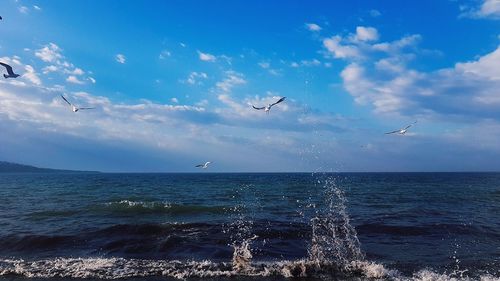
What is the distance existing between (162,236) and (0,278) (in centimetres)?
809

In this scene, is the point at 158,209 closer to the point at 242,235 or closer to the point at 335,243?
the point at 242,235

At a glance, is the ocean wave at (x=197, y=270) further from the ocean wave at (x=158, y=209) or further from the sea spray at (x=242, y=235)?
the ocean wave at (x=158, y=209)

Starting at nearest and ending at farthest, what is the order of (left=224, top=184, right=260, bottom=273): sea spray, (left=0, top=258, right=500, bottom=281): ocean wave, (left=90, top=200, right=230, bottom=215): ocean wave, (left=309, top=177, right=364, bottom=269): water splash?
(left=0, top=258, right=500, bottom=281): ocean wave < (left=224, top=184, right=260, bottom=273): sea spray < (left=309, top=177, right=364, bottom=269): water splash < (left=90, top=200, right=230, bottom=215): ocean wave

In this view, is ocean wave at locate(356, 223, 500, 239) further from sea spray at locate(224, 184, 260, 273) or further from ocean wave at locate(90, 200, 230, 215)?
ocean wave at locate(90, 200, 230, 215)

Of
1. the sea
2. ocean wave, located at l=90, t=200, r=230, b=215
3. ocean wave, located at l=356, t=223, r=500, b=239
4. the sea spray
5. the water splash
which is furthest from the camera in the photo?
ocean wave, located at l=90, t=200, r=230, b=215

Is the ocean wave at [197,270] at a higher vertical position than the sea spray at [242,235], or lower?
lower

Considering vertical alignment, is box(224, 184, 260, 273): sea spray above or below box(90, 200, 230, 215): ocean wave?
below

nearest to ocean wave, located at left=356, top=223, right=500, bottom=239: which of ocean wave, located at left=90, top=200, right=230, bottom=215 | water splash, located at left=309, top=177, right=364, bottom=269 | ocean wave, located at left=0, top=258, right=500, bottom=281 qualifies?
water splash, located at left=309, top=177, right=364, bottom=269

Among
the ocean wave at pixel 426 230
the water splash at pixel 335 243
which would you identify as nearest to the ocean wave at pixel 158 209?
the water splash at pixel 335 243

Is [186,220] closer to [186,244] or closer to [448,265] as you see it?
[186,244]

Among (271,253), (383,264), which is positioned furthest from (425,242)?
(271,253)

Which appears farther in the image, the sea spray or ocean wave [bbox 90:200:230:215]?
ocean wave [bbox 90:200:230:215]

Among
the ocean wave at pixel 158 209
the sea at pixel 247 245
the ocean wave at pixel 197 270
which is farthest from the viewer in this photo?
the ocean wave at pixel 158 209

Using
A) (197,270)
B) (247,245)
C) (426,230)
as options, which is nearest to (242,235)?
(247,245)
